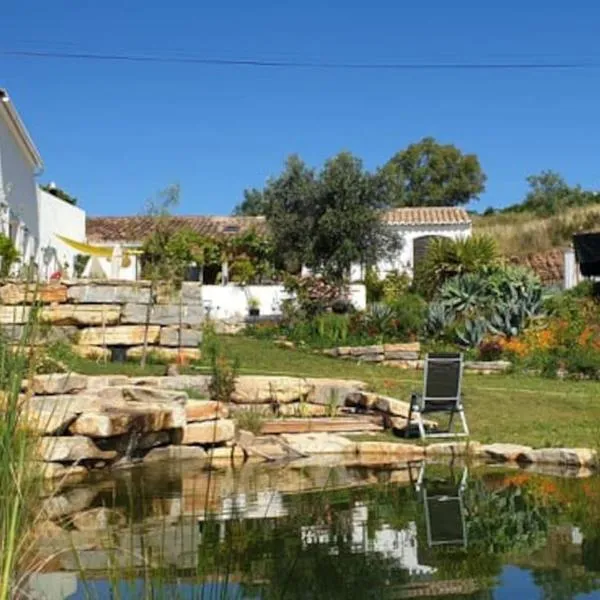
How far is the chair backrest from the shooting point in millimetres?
10594

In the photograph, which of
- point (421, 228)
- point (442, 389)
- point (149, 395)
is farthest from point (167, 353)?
point (421, 228)

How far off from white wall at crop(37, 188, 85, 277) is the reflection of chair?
16.2 m

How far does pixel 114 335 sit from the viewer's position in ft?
47.4

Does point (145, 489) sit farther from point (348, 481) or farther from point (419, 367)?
point (419, 367)

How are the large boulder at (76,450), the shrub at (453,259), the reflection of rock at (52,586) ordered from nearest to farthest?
the reflection of rock at (52,586) → the large boulder at (76,450) → the shrub at (453,259)

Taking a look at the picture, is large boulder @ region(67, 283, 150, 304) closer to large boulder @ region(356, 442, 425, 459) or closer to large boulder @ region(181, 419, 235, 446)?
large boulder @ region(181, 419, 235, 446)

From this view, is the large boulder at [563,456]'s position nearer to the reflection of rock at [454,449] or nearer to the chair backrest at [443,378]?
the reflection of rock at [454,449]

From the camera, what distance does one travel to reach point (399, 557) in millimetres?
6016

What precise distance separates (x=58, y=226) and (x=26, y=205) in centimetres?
496

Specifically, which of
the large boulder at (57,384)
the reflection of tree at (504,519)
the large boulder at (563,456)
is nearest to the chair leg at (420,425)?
the large boulder at (563,456)

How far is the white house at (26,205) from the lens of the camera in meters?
19.7

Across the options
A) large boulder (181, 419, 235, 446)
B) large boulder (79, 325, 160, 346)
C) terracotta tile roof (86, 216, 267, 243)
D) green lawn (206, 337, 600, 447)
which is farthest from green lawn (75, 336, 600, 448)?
terracotta tile roof (86, 216, 267, 243)

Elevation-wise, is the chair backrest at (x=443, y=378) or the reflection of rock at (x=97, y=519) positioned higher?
the chair backrest at (x=443, y=378)

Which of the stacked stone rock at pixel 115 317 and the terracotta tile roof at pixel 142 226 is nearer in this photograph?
the stacked stone rock at pixel 115 317
